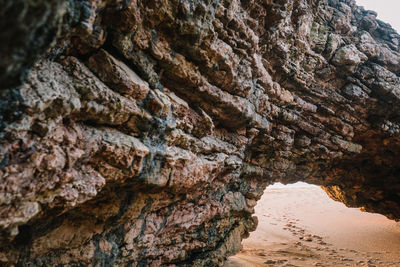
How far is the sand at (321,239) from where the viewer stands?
15.5 m

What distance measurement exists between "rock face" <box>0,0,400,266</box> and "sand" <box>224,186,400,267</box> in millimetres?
6188

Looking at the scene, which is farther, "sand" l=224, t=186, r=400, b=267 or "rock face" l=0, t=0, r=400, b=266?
"sand" l=224, t=186, r=400, b=267

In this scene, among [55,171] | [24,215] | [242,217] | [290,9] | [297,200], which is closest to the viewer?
[24,215]

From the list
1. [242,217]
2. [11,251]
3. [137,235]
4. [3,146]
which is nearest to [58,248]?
[11,251]

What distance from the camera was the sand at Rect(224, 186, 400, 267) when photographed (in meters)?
15.5

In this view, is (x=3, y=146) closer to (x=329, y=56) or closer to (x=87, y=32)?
(x=87, y=32)

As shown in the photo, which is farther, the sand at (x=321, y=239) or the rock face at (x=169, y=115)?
the sand at (x=321, y=239)

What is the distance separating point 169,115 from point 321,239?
85.9ft

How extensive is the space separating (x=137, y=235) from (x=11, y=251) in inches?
135

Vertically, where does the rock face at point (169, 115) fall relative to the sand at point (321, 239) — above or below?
above

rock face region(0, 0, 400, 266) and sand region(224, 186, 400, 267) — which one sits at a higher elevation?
rock face region(0, 0, 400, 266)

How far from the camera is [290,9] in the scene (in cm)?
986

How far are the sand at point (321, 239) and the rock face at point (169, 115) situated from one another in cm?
619

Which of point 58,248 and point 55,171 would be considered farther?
point 58,248
